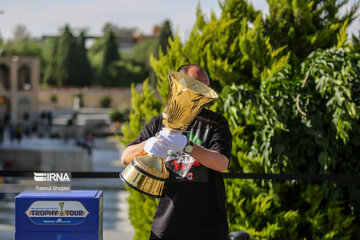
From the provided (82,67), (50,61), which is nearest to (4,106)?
(82,67)

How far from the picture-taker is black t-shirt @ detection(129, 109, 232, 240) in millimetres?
2004

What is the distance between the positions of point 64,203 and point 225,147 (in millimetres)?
749

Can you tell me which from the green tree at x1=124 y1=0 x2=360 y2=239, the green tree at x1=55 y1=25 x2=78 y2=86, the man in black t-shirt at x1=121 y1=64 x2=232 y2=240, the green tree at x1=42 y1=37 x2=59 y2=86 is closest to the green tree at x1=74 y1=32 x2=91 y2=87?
the green tree at x1=55 y1=25 x2=78 y2=86

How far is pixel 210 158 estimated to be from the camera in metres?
1.85

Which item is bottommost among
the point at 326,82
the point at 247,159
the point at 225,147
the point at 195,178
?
the point at 247,159

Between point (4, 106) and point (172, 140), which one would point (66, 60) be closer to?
point (4, 106)

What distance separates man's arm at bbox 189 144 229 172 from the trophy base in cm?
16

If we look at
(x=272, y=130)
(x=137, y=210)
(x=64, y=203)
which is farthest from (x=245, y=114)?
(x=64, y=203)

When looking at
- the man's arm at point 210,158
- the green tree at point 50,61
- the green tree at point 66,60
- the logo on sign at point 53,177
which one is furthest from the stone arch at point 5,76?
the man's arm at point 210,158

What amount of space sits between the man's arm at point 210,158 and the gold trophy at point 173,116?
15 centimetres

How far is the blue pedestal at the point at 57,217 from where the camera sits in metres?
2.02

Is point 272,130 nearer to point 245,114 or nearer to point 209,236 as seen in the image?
point 245,114

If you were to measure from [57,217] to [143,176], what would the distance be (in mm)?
571

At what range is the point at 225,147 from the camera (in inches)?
77.4
